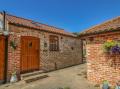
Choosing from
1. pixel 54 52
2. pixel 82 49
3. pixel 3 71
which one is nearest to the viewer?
pixel 3 71

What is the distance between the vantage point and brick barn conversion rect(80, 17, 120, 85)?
7.30 meters

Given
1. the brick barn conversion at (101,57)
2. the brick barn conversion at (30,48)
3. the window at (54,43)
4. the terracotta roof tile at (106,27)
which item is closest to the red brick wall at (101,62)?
the brick barn conversion at (101,57)

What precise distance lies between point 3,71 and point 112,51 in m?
6.58

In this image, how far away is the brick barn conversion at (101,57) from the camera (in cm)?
730

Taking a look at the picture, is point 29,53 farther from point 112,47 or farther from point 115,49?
point 115,49

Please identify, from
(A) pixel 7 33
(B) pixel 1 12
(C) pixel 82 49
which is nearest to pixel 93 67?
(A) pixel 7 33

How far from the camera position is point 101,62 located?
780 centimetres

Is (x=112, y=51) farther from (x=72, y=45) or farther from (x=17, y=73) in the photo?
(x=72, y=45)

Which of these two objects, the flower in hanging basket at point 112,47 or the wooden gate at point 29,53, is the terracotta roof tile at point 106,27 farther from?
the wooden gate at point 29,53

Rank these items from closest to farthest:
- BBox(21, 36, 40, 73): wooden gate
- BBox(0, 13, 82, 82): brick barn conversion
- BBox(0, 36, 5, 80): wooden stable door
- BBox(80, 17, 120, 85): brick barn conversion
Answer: BBox(80, 17, 120, 85): brick barn conversion
BBox(0, 36, 5, 80): wooden stable door
BBox(0, 13, 82, 82): brick barn conversion
BBox(21, 36, 40, 73): wooden gate

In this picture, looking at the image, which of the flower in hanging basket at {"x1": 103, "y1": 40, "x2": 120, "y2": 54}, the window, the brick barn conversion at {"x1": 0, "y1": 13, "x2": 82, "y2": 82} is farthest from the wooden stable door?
the flower in hanging basket at {"x1": 103, "y1": 40, "x2": 120, "y2": 54}

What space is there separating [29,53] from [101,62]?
221 inches

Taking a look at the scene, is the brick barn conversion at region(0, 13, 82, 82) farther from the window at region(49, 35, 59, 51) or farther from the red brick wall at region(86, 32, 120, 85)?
the red brick wall at region(86, 32, 120, 85)

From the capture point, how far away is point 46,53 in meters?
12.7
